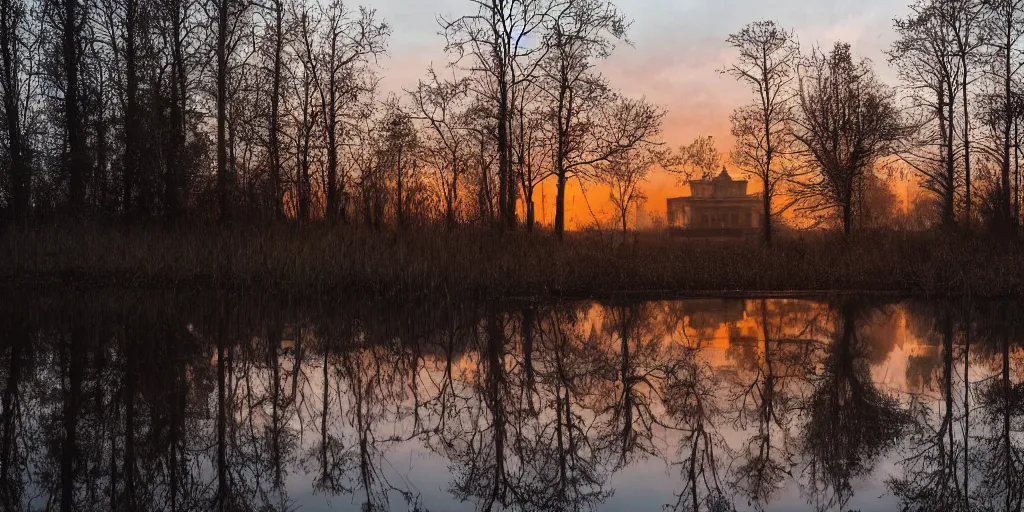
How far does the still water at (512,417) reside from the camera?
4227 mm

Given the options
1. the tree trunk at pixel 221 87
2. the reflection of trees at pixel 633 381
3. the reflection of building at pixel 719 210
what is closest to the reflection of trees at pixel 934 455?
the reflection of trees at pixel 633 381

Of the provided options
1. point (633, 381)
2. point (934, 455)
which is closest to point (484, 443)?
point (633, 381)

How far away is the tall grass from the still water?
3587 millimetres

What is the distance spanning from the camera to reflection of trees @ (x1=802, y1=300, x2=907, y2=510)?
4316mm

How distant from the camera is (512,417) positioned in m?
5.71

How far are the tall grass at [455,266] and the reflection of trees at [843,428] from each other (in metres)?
6.58

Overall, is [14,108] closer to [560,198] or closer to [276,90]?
[276,90]

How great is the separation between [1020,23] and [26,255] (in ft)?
102

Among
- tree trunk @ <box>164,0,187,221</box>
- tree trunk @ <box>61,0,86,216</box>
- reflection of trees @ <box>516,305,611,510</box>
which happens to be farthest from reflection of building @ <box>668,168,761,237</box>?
reflection of trees @ <box>516,305,611,510</box>

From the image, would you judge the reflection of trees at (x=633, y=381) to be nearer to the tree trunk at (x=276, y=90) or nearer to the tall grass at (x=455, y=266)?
the tall grass at (x=455, y=266)

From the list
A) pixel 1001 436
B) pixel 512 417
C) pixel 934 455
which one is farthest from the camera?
pixel 512 417

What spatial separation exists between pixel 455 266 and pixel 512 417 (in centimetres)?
831

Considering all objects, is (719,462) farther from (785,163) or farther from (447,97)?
(785,163)

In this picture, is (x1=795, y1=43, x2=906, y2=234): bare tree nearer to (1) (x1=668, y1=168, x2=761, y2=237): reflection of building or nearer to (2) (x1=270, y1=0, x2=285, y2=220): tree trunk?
(2) (x1=270, y1=0, x2=285, y2=220): tree trunk
